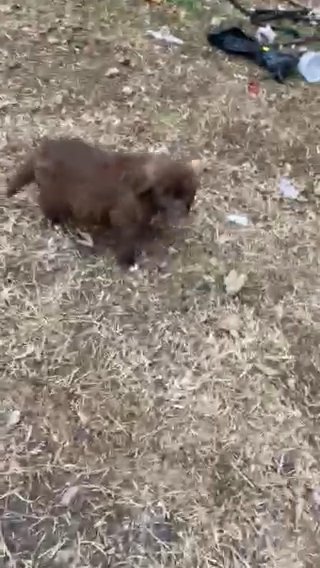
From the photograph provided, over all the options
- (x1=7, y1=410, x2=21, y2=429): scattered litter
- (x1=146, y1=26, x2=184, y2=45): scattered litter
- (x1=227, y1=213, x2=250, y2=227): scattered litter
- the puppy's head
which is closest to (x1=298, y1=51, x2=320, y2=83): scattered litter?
(x1=146, y1=26, x2=184, y2=45): scattered litter

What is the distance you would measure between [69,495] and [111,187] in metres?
0.90

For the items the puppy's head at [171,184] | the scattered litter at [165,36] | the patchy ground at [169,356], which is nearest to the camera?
the patchy ground at [169,356]

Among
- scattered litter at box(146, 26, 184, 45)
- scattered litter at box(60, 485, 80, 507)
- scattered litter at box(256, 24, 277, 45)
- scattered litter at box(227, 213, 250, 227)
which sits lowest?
scattered litter at box(60, 485, 80, 507)

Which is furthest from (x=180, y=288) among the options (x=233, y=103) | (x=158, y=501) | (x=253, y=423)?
(x=233, y=103)

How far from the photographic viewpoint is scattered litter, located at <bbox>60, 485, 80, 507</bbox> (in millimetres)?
1991

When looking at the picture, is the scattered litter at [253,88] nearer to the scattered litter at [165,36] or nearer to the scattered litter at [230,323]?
the scattered litter at [165,36]

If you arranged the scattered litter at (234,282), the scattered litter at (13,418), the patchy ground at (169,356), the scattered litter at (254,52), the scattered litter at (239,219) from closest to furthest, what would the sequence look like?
the patchy ground at (169,356), the scattered litter at (13,418), the scattered litter at (234,282), the scattered litter at (239,219), the scattered litter at (254,52)

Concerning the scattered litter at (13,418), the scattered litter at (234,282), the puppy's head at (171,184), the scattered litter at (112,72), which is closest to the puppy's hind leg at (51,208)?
the puppy's head at (171,184)

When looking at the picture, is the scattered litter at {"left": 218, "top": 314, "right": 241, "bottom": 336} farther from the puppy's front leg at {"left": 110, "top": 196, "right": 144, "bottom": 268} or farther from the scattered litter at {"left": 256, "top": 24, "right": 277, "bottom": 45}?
the scattered litter at {"left": 256, "top": 24, "right": 277, "bottom": 45}

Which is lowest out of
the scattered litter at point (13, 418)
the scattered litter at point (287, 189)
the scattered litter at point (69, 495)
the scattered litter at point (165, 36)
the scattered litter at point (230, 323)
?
the scattered litter at point (69, 495)

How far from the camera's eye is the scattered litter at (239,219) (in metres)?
2.82

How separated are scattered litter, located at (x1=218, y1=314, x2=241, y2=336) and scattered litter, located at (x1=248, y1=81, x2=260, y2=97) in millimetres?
1286

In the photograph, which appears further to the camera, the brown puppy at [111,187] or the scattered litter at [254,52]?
the scattered litter at [254,52]

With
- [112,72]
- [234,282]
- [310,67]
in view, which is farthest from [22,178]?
[310,67]
